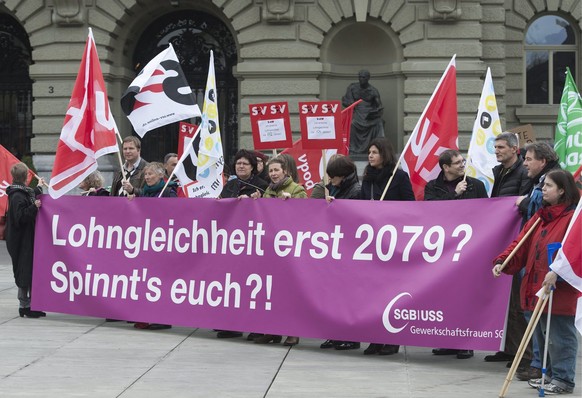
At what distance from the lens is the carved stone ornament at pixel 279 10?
80.6ft

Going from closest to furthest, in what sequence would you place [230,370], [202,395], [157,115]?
[202,395], [230,370], [157,115]

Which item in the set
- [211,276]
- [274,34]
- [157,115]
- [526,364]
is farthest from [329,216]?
[274,34]

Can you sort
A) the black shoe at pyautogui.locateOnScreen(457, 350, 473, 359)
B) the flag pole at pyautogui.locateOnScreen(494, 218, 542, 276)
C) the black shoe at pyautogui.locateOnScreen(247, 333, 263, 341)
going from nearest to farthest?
the flag pole at pyautogui.locateOnScreen(494, 218, 542, 276), the black shoe at pyautogui.locateOnScreen(457, 350, 473, 359), the black shoe at pyautogui.locateOnScreen(247, 333, 263, 341)

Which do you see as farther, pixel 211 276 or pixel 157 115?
pixel 157 115

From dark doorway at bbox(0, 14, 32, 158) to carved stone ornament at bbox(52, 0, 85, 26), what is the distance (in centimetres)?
275

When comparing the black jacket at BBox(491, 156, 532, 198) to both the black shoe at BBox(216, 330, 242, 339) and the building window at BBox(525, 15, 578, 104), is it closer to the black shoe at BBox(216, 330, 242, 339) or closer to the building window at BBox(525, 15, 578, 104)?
the black shoe at BBox(216, 330, 242, 339)

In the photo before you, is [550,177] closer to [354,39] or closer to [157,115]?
[157,115]

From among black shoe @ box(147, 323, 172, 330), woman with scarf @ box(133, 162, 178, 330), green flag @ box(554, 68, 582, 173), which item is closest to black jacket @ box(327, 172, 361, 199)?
woman with scarf @ box(133, 162, 178, 330)

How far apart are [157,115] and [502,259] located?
462 centimetres

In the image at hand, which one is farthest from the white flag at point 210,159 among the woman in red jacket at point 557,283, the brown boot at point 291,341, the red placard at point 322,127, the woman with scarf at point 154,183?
the woman in red jacket at point 557,283

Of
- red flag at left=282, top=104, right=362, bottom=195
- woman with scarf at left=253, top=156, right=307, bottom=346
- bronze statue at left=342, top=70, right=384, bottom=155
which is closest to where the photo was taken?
woman with scarf at left=253, top=156, right=307, bottom=346

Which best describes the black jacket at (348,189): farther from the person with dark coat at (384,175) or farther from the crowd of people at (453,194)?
the person with dark coat at (384,175)

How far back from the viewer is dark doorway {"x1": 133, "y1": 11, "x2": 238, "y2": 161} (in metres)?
26.6

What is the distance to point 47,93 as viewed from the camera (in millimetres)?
25359
